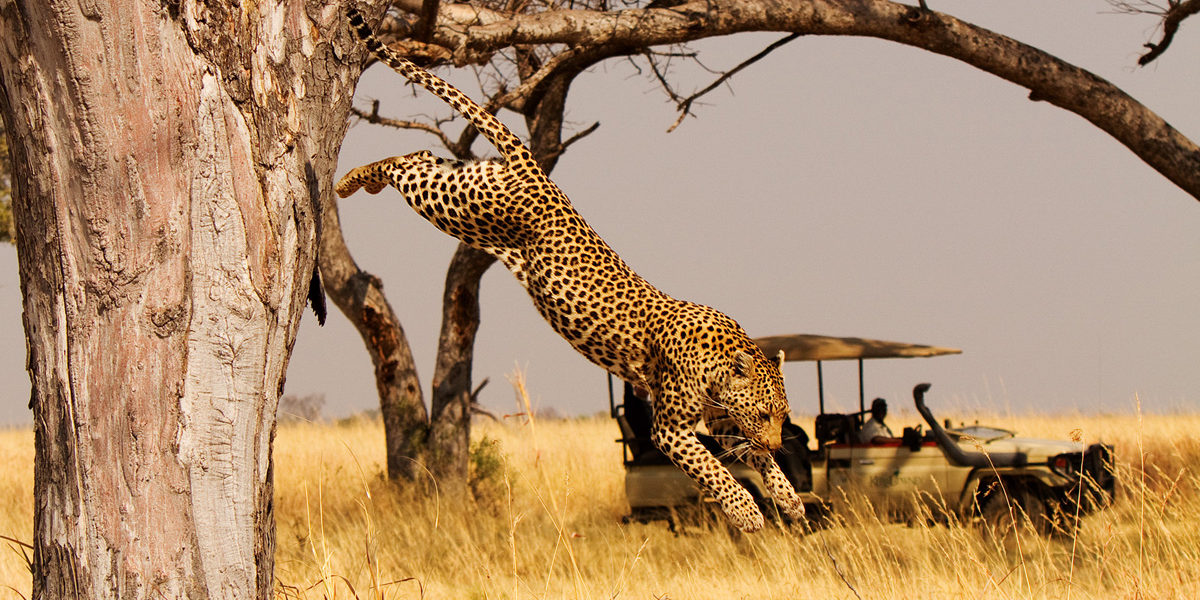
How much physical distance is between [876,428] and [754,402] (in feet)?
10.2

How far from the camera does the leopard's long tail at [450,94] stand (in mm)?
3738

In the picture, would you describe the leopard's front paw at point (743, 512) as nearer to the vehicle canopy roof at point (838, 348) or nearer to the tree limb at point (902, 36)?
the vehicle canopy roof at point (838, 348)

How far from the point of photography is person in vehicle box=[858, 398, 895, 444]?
29.2 feet

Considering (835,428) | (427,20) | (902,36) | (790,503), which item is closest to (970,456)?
(835,428)

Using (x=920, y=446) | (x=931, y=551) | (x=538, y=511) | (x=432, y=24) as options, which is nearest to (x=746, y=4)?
(x=432, y=24)

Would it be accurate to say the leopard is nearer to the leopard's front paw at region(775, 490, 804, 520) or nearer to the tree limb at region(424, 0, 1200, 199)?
the leopard's front paw at region(775, 490, 804, 520)

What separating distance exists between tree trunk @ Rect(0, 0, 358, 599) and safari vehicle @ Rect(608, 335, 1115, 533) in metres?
5.46

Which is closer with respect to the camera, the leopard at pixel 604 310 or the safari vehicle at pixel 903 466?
the leopard at pixel 604 310

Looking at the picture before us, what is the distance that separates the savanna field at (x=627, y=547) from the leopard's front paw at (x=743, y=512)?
462 millimetres

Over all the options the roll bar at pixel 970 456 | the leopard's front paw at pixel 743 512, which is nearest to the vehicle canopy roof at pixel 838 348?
the roll bar at pixel 970 456

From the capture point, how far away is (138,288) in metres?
3.19

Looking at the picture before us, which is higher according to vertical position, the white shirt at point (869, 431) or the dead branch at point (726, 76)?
the dead branch at point (726, 76)

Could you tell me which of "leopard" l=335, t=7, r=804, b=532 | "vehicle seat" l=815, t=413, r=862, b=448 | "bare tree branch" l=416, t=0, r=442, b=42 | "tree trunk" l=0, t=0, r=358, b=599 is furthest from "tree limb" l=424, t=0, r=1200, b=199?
"tree trunk" l=0, t=0, r=358, b=599

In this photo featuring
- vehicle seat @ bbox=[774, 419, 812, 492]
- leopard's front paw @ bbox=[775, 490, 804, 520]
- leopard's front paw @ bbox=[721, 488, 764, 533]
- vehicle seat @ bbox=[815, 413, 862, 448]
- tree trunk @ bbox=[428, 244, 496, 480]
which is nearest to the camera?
leopard's front paw @ bbox=[721, 488, 764, 533]
